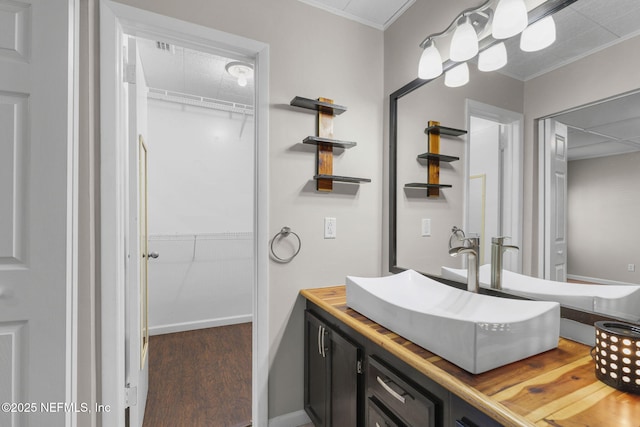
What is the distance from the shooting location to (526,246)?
1135 mm

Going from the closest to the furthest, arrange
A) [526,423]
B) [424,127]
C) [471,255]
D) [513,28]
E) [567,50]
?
[526,423] → [567,50] → [513,28] → [471,255] → [424,127]

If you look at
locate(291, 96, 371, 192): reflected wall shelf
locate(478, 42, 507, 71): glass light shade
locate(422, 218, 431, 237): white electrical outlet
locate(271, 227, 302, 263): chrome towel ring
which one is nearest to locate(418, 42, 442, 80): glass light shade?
locate(478, 42, 507, 71): glass light shade

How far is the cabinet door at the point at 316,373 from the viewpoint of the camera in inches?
56.7

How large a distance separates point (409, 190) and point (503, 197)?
0.56m

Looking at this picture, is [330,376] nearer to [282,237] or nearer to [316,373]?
[316,373]

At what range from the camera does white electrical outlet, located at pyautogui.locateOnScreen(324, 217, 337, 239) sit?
177 cm

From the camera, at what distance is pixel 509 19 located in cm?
112

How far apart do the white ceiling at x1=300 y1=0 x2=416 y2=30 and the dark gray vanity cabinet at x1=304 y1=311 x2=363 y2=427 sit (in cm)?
178

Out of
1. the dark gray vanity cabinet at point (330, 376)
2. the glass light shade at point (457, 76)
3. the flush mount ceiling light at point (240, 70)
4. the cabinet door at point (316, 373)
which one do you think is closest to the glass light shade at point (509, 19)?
the glass light shade at point (457, 76)

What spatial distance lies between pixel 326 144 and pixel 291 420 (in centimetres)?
158

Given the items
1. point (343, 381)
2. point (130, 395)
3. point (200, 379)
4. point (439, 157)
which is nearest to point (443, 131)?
point (439, 157)

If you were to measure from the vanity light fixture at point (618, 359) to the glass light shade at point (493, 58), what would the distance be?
1016 millimetres

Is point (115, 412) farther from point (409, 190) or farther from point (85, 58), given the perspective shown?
point (409, 190)

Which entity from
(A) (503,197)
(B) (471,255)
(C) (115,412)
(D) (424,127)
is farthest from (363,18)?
(C) (115,412)
